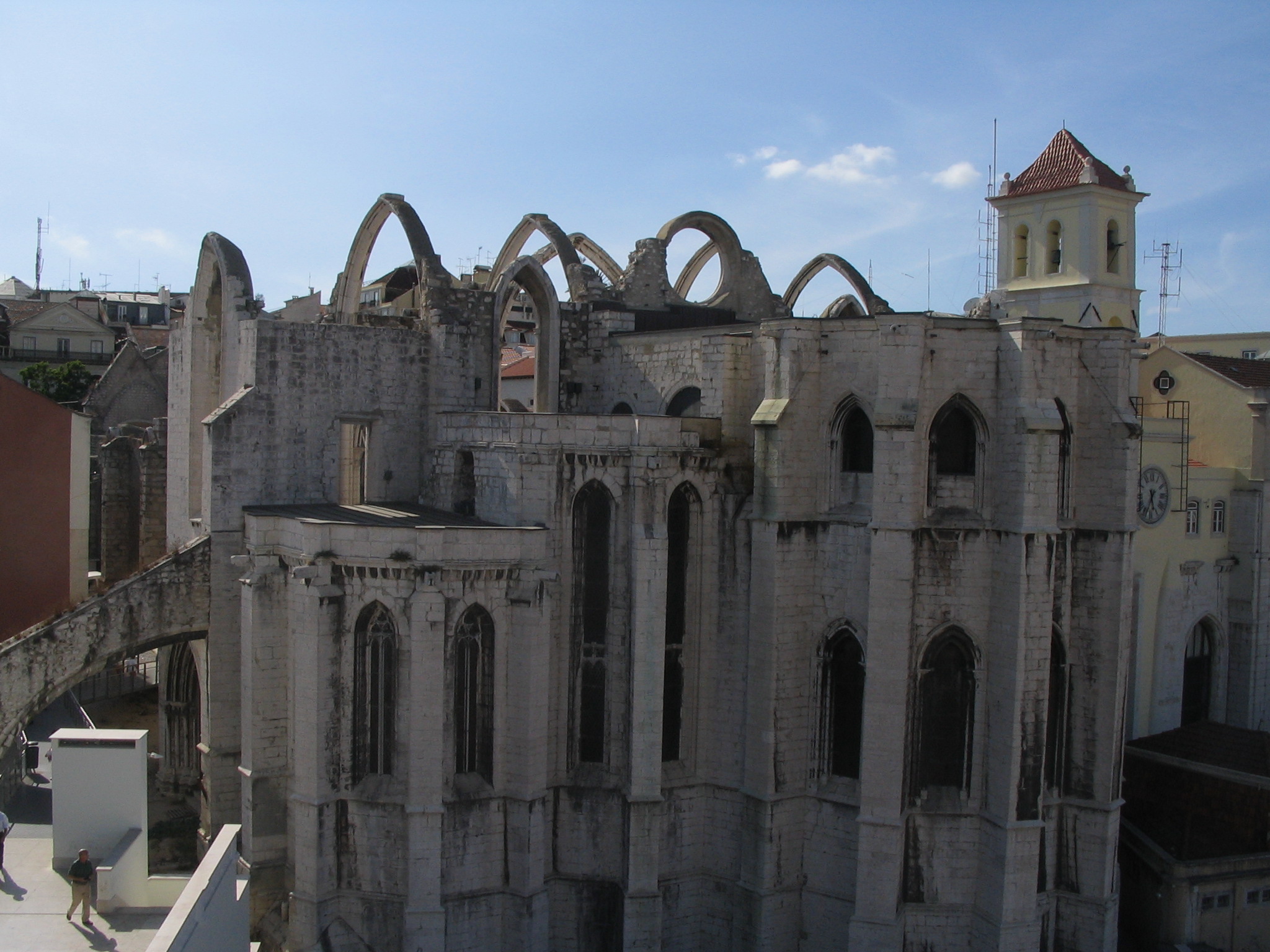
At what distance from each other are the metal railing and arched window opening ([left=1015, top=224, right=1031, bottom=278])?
27.9 meters

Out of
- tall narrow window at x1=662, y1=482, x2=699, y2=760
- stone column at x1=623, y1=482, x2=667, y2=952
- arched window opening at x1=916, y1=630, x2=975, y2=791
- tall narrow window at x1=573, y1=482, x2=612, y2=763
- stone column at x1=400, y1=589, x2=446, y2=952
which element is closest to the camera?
stone column at x1=400, y1=589, x2=446, y2=952

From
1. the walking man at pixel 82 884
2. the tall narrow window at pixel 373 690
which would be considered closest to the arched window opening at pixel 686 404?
the tall narrow window at pixel 373 690

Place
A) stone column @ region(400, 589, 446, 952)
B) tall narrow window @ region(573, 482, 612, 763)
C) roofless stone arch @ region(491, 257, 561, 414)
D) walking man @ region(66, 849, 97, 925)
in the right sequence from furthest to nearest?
roofless stone arch @ region(491, 257, 561, 414)
tall narrow window @ region(573, 482, 612, 763)
stone column @ region(400, 589, 446, 952)
walking man @ region(66, 849, 97, 925)

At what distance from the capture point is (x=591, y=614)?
19.0m

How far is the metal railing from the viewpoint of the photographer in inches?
1162

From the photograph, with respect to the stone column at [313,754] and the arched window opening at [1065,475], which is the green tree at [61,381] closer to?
the stone column at [313,754]

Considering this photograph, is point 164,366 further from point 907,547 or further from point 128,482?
point 907,547

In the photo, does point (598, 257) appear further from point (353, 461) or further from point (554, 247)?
point (353, 461)

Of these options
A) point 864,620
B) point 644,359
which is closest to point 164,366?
point 644,359

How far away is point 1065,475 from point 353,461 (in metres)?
14.7

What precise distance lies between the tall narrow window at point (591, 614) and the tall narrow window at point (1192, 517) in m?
16.1

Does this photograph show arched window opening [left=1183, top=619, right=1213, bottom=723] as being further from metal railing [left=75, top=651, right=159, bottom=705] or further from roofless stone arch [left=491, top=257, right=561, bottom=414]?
metal railing [left=75, top=651, right=159, bottom=705]

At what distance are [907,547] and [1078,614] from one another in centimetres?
362

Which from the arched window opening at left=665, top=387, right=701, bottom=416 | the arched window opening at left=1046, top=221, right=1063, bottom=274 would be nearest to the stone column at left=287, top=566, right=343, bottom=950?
the arched window opening at left=665, top=387, right=701, bottom=416
